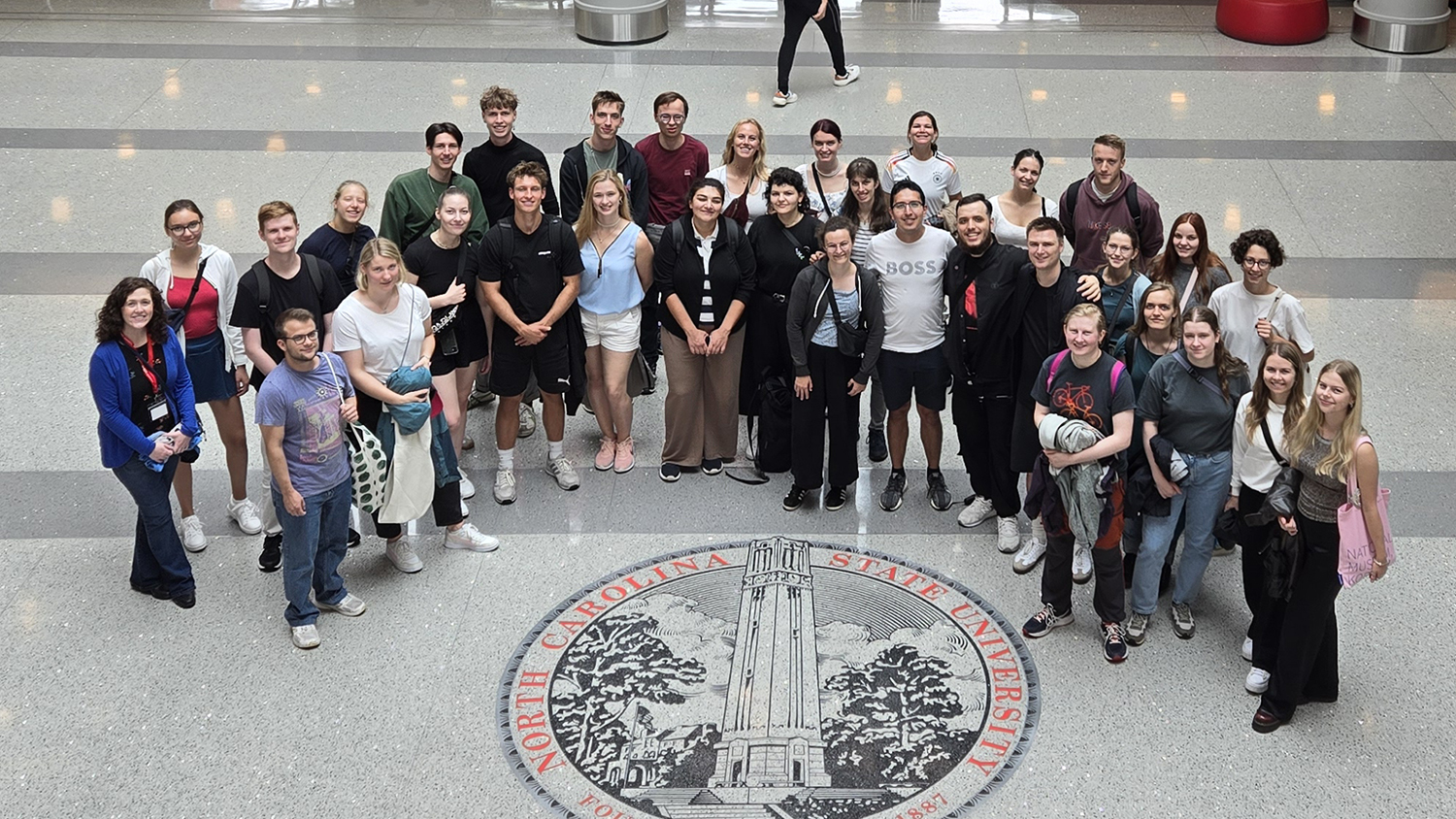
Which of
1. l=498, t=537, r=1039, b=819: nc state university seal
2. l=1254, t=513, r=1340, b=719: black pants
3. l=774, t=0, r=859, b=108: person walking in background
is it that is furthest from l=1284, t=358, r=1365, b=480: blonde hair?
l=774, t=0, r=859, b=108: person walking in background

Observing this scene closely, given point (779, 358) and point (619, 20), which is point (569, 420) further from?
point (619, 20)

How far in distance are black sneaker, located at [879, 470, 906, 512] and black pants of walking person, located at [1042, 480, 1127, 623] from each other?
1079 mm

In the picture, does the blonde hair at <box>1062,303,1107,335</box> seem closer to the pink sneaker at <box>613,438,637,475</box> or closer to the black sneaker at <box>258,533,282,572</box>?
the pink sneaker at <box>613,438,637,475</box>

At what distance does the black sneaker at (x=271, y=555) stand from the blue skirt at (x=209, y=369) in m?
0.67

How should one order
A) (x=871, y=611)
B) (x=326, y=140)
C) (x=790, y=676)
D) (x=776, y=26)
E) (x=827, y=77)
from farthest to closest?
(x=776, y=26) → (x=827, y=77) → (x=326, y=140) → (x=871, y=611) → (x=790, y=676)

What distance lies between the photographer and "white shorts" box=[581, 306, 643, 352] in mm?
6705

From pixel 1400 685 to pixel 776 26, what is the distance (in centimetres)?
1017

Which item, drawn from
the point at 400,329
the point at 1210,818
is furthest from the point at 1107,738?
the point at 400,329

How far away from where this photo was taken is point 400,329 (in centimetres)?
586

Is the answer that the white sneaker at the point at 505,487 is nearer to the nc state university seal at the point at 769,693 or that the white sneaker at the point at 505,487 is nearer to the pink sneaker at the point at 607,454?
the pink sneaker at the point at 607,454

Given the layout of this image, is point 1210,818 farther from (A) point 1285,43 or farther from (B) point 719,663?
(A) point 1285,43

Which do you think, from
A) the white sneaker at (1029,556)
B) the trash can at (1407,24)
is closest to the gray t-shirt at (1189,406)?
the white sneaker at (1029,556)

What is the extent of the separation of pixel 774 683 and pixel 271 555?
2.37 meters

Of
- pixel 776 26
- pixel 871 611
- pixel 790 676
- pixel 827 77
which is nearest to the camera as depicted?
A: pixel 790 676
